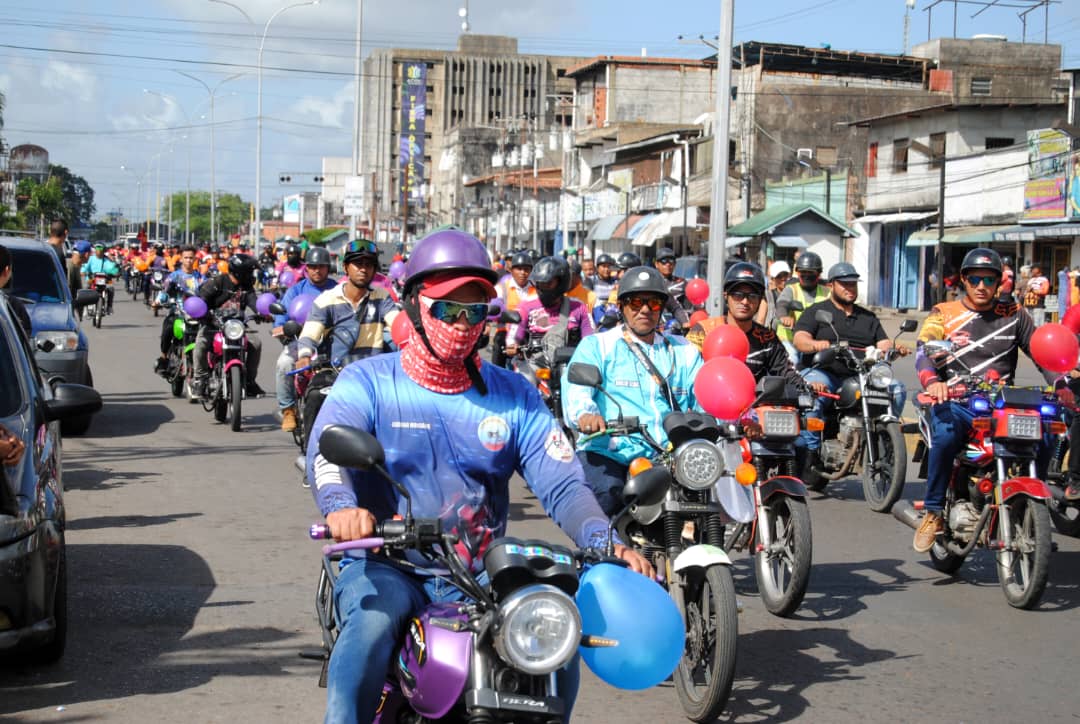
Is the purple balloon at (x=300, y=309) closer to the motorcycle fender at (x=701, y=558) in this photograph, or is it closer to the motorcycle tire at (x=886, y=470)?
the motorcycle tire at (x=886, y=470)

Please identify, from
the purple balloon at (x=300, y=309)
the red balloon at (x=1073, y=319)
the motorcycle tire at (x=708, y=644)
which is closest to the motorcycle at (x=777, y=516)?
the motorcycle tire at (x=708, y=644)

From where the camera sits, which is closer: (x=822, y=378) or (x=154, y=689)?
(x=154, y=689)

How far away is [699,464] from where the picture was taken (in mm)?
5852

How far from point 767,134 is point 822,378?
46.6 meters

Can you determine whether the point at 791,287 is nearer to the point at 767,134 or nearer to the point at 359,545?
the point at 359,545

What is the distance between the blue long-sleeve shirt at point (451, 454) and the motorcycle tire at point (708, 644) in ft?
5.78

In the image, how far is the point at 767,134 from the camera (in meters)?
56.7

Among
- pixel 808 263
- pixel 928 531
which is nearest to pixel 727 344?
pixel 928 531

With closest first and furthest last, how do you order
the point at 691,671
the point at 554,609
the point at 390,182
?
1. the point at 554,609
2. the point at 691,671
3. the point at 390,182

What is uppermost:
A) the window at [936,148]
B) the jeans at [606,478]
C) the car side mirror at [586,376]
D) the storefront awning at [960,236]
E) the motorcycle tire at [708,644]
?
the window at [936,148]

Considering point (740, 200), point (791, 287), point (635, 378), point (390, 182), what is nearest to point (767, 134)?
point (740, 200)

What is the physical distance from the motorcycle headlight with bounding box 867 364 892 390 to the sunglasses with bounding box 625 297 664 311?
4.79 meters

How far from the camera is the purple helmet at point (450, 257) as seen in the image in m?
3.76

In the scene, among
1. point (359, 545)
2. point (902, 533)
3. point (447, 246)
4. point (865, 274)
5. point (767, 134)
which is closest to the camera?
point (359, 545)
